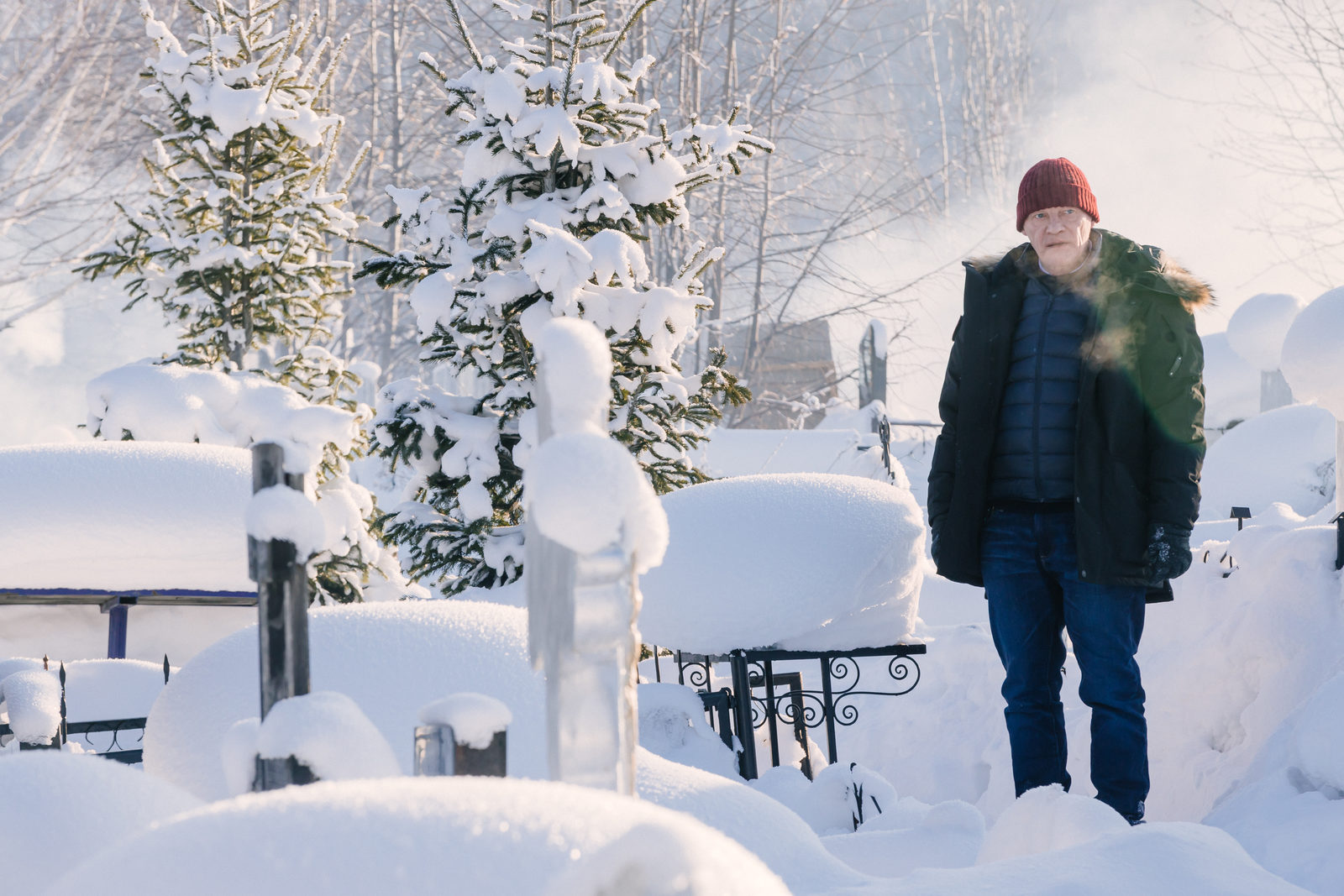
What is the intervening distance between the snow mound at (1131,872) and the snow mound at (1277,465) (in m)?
10.3

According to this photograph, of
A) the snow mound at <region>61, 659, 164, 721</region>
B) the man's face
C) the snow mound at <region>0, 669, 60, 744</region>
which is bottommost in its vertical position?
the snow mound at <region>61, 659, 164, 721</region>

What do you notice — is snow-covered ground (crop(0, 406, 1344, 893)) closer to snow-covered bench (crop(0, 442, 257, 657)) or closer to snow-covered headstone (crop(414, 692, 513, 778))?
snow-covered headstone (crop(414, 692, 513, 778))

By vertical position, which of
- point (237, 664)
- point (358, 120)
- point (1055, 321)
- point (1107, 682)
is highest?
point (358, 120)

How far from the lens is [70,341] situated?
25.3 m

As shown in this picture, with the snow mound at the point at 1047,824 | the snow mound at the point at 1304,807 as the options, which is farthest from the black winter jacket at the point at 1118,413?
the snow mound at the point at 1047,824

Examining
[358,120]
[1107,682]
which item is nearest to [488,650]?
[1107,682]

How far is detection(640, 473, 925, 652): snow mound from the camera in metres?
4.40

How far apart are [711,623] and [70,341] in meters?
24.9

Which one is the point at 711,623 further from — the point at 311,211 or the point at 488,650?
the point at 311,211

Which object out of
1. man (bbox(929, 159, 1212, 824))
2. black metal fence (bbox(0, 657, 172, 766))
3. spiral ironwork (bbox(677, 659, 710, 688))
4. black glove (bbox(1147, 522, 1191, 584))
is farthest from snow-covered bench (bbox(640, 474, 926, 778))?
black metal fence (bbox(0, 657, 172, 766))

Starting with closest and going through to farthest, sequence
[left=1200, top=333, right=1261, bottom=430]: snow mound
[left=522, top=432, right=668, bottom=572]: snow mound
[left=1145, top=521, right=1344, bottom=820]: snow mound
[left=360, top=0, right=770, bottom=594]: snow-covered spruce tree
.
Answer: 1. [left=522, top=432, right=668, bottom=572]: snow mound
2. [left=1145, top=521, right=1344, bottom=820]: snow mound
3. [left=360, top=0, right=770, bottom=594]: snow-covered spruce tree
4. [left=1200, top=333, right=1261, bottom=430]: snow mound

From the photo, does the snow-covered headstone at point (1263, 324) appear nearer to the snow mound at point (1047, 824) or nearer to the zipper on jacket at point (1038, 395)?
the zipper on jacket at point (1038, 395)

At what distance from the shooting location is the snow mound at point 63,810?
1180 mm

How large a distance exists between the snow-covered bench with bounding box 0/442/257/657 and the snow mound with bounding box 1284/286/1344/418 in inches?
184
